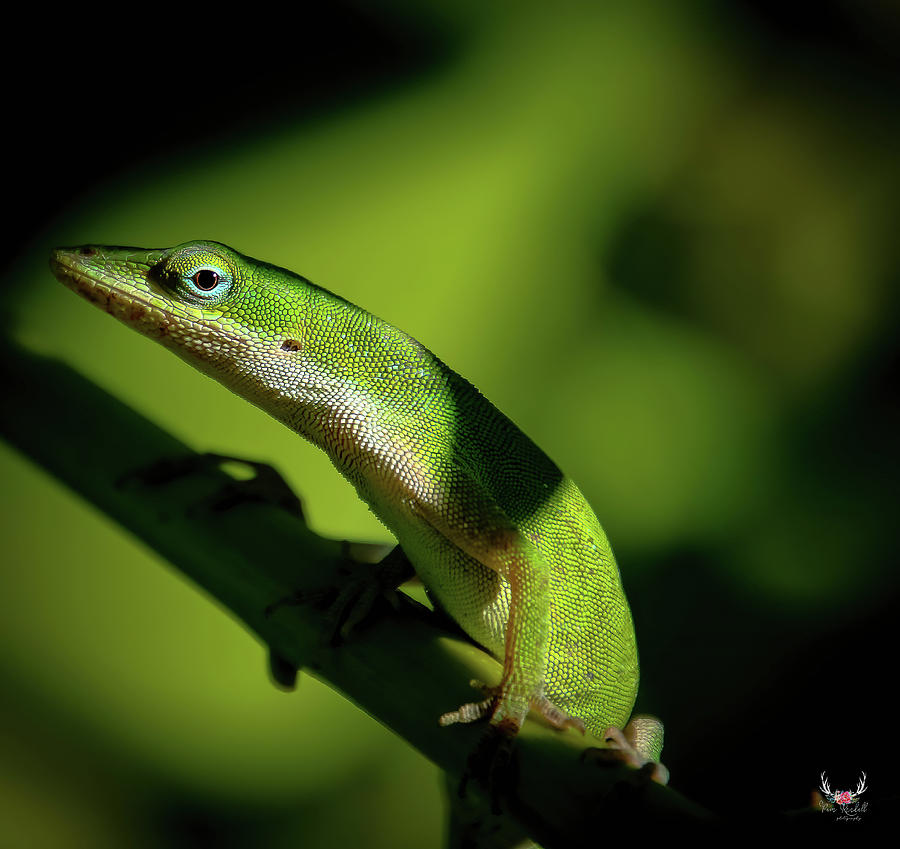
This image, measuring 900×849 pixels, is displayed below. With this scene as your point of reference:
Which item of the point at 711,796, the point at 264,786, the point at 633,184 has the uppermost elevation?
the point at 633,184

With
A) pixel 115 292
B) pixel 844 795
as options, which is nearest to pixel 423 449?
pixel 115 292

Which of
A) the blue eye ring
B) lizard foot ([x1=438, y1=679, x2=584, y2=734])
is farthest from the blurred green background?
lizard foot ([x1=438, y1=679, x2=584, y2=734])

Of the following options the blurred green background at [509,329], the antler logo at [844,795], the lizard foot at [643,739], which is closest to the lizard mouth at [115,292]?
the blurred green background at [509,329]

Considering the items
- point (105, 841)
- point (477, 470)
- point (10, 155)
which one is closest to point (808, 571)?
point (477, 470)

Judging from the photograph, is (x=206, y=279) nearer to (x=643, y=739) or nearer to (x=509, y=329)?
(x=509, y=329)

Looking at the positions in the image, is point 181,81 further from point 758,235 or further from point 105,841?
point 105,841

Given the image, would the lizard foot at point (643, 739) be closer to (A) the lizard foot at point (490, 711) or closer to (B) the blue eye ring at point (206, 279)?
(A) the lizard foot at point (490, 711)

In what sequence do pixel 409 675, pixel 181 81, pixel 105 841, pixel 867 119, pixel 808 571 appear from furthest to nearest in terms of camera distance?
pixel 867 119 → pixel 181 81 → pixel 808 571 → pixel 105 841 → pixel 409 675
